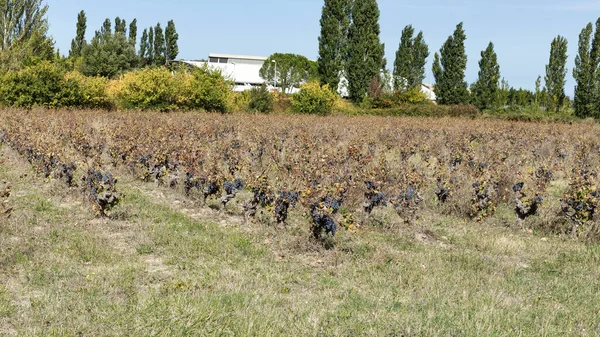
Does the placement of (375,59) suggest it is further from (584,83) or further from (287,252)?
(287,252)

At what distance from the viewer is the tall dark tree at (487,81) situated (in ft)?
139

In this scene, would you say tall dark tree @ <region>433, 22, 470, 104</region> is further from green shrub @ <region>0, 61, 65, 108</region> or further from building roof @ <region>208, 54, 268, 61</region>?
building roof @ <region>208, 54, 268, 61</region>

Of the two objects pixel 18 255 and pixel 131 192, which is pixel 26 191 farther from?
pixel 18 255

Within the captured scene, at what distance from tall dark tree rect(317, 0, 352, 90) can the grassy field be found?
32198mm

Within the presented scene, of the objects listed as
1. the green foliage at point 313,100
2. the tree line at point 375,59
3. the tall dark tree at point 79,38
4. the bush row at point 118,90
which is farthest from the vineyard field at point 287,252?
the tall dark tree at point 79,38

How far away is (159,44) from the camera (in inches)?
2502

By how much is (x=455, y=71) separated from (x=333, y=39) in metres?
10.0

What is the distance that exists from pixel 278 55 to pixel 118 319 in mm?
61754

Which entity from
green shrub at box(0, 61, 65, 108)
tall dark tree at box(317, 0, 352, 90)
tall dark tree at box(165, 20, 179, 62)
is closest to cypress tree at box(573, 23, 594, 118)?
tall dark tree at box(317, 0, 352, 90)

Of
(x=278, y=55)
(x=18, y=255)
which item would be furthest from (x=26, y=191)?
(x=278, y=55)

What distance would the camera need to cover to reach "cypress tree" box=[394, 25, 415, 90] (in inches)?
1812

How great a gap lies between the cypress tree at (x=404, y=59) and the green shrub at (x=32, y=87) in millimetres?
28702

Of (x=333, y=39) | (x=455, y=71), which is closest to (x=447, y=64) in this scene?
(x=455, y=71)

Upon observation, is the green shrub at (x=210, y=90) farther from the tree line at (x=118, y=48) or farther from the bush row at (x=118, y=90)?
the tree line at (x=118, y=48)
